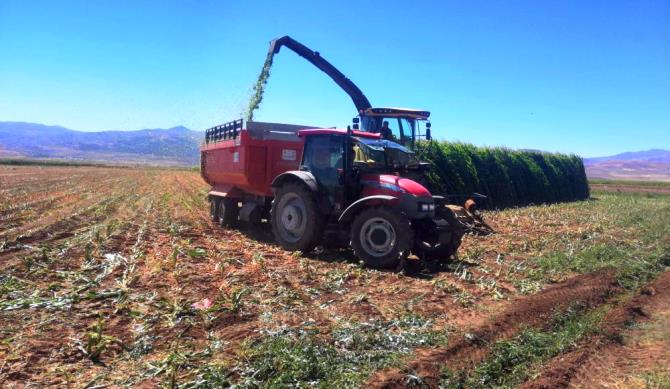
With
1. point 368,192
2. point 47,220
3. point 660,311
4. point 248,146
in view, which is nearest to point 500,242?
point 368,192

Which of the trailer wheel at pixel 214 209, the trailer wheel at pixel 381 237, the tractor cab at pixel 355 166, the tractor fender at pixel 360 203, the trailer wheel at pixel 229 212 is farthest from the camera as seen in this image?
the trailer wheel at pixel 214 209

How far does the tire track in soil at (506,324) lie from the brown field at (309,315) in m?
0.02

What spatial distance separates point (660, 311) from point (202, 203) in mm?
16287

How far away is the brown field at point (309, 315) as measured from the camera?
408cm

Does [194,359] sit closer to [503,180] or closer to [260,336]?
[260,336]

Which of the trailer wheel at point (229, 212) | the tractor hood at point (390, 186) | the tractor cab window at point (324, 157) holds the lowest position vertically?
the trailer wheel at point (229, 212)

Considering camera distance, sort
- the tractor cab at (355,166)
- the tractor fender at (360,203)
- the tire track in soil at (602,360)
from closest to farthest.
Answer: the tire track in soil at (602,360) → the tractor fender at (360,203) → the tractor cab at (355,166)

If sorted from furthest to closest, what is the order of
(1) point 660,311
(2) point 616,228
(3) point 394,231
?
1. (2) point 616,228
2. (3) point 394,231
3. (1) point 660,311

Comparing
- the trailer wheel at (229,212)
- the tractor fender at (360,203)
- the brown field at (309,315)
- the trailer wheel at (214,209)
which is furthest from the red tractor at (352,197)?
the trailer wheel at (214,209)

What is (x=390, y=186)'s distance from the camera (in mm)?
8344

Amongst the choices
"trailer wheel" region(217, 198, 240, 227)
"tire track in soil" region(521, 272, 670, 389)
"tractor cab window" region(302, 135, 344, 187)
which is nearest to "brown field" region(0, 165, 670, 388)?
"tire track in soil" region(521, 272, 670, 389)

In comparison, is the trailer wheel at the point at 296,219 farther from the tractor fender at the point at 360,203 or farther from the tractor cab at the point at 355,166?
A: the tractor fender at the point at 360,203

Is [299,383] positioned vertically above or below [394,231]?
below

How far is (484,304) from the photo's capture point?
6.32 m
